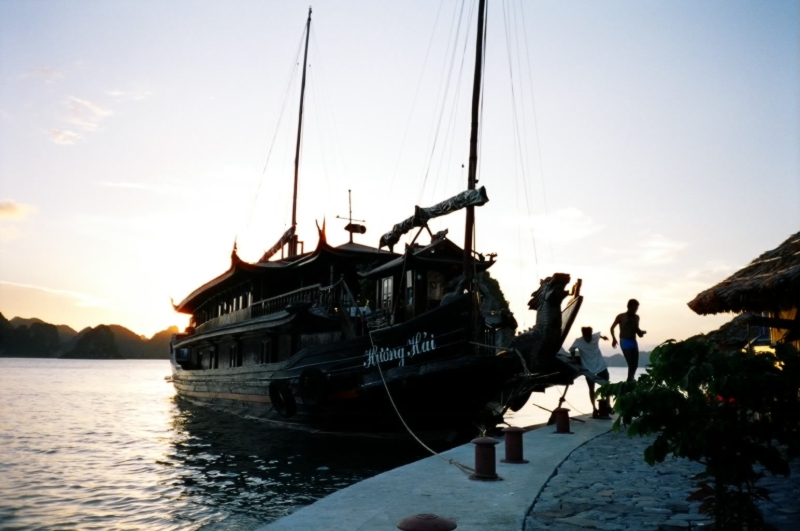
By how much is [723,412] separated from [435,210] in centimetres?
1195

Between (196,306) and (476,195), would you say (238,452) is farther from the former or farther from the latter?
(196,306)

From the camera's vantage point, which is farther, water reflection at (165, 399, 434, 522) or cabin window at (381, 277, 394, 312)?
cabin window at (381, 277, 394, 312)

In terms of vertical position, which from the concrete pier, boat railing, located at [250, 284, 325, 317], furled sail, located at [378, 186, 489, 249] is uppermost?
furled sail, located at [378, 186, 489, 249]

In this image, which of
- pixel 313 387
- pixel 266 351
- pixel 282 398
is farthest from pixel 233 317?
pixel 313 387

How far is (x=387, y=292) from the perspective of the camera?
1698 centimetres

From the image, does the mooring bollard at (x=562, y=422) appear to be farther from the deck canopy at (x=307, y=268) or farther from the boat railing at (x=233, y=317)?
the boat railing at (x=233, y=317)

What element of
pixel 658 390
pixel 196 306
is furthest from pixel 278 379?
pixel 196 306

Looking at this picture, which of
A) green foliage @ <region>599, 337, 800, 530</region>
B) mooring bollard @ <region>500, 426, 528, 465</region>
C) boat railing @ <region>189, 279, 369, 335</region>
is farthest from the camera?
boat railing @ <region>189, 279, 369, 335</region>

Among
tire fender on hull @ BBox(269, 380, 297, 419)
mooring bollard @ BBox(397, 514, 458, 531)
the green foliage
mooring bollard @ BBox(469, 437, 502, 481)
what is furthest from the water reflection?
the green foliage

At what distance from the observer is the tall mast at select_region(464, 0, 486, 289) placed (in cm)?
1495

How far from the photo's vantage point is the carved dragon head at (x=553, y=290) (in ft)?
41.2

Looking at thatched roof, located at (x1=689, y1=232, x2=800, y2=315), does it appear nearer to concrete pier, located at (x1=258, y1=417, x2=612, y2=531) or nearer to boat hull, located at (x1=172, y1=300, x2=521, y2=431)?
concrete pier, located at (x1=258, y1=417, x2=612, y2=531)

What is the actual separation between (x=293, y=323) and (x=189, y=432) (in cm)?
567

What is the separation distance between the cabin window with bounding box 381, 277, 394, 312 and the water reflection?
3936 millimetres
